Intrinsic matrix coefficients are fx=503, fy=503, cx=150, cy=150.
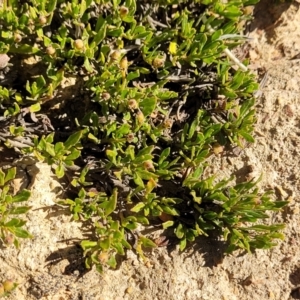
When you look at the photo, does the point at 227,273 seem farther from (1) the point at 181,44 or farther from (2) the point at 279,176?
(1) the point at 181,44

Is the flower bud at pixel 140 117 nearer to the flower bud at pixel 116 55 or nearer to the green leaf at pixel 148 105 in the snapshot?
the green leaf at pixel 148 105

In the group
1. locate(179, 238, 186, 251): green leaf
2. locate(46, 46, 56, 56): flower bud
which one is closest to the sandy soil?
locate(179, 238, 186, 251): green leaf

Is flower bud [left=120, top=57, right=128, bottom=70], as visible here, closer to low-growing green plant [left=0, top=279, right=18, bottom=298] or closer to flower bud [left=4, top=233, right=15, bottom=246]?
flower bud [left=4, top=233, right=15, bottom=246]

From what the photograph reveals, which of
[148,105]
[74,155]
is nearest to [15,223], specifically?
[74,155]

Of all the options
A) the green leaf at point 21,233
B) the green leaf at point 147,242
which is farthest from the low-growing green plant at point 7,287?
the green leaf at point 147,242

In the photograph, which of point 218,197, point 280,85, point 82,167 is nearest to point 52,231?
point 82,167

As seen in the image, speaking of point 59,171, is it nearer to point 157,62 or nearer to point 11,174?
point 11,174
